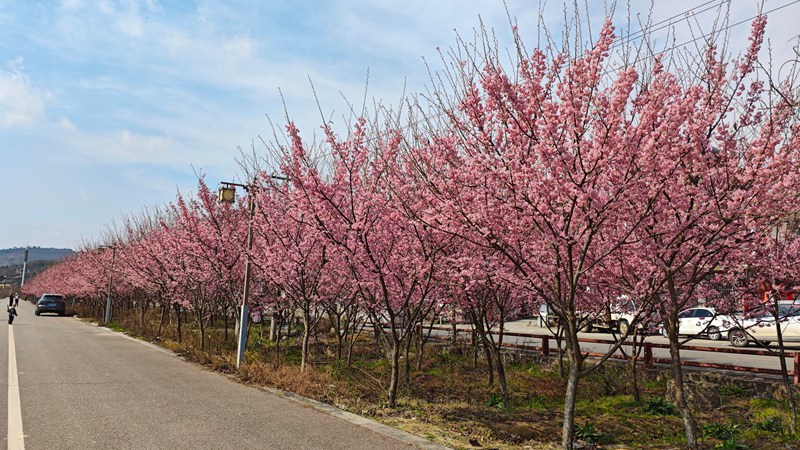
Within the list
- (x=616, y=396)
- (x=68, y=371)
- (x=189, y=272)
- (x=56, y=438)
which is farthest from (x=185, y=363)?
(x=616, y=396)

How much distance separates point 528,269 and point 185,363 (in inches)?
449

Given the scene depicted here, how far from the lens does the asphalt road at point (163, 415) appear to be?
6730 mm

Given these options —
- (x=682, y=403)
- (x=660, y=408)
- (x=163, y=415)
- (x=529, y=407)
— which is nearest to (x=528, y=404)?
(x=529, y=407)

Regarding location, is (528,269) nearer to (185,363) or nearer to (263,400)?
(263,400)

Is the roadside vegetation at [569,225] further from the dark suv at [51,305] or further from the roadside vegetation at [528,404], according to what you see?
the dark suv at [51,305]

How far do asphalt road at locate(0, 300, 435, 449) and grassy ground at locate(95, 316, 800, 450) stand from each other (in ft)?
2.04

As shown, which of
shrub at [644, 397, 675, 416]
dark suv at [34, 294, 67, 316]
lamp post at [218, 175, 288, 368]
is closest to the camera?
shrub at [644, 397, 675, 416]

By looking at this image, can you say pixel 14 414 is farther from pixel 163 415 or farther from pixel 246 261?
pixel 246 261

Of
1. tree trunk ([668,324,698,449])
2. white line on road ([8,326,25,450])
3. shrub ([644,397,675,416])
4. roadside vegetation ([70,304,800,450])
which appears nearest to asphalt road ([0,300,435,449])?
white line on road ([8,326,25,450])

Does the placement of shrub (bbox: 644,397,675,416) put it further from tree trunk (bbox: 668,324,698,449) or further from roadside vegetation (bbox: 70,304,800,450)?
tree trunk (bbox: 668,324,698,449)

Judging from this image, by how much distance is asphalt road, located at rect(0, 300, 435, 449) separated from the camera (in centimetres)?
673

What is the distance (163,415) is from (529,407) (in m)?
6.06

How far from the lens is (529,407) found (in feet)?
31.8

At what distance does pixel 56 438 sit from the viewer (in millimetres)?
6750
